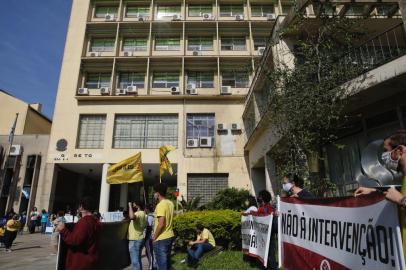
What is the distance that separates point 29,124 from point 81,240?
27.4 m

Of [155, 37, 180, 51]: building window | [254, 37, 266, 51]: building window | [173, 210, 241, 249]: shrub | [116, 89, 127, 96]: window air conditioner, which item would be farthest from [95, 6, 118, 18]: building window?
[173, 210, 241, 249]: shrub

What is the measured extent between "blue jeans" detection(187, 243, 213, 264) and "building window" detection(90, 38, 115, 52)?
1953cm

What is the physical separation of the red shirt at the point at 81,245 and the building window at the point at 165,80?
19.8 meters

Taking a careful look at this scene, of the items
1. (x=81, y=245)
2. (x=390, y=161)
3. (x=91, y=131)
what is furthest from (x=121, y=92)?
(x=390, y=161)

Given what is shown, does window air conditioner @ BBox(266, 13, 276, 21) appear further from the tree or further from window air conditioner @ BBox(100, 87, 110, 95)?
the tree

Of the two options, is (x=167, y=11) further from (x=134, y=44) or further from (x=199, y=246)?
(x=199, y=246)

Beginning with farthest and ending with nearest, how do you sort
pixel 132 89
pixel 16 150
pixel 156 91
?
pixel 156 91 < pixel 16 150 < pixel 132 89

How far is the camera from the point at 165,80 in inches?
928

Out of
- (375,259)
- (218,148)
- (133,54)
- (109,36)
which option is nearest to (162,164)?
(218,148)

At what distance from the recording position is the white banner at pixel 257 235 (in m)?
5.92

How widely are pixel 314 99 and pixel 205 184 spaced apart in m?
14.3

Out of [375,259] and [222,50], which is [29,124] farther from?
[375,259]

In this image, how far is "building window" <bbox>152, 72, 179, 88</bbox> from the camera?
23.4 metres

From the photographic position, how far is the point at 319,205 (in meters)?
3.82
